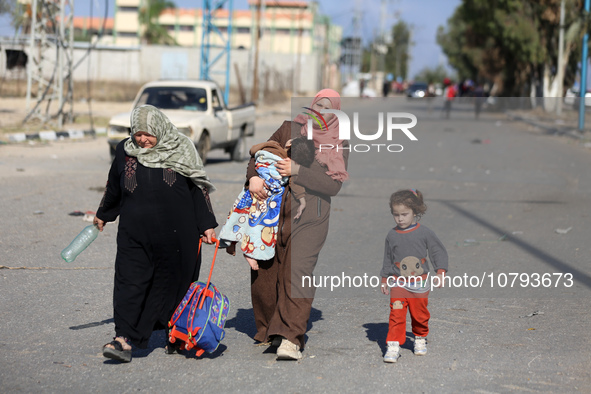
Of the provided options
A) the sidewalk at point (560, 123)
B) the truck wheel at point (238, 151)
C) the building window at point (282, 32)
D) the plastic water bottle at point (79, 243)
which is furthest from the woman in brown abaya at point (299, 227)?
the building window at point (282, 32)

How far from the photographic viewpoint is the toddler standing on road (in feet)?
16.0

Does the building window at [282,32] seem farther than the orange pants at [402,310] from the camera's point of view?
Yes

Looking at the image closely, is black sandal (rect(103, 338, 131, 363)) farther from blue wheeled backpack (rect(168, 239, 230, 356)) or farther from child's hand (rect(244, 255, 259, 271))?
child's hand (rect(244, 255, 259, 271))

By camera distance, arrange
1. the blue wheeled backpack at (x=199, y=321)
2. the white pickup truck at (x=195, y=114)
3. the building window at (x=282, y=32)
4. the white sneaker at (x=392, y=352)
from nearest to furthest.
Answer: the blue wheeled backpack at (x=199, y=321) → the white sneaker at (x=392, y=352) → the white pickup truck at (x=195, y=114) → the building window at (x=282, y=32)

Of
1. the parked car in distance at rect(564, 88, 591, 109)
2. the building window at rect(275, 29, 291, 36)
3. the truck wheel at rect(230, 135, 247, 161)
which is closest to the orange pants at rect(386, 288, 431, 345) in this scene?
the parked car in distance at rect(564, 88, 591, 109)

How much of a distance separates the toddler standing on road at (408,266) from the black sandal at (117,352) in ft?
5.05

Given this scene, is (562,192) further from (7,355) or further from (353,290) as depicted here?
(7,355)

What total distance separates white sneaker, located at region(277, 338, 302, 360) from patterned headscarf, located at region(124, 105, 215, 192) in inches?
44.1

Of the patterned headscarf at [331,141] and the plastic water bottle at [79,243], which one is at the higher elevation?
the patterned headscarf at [331,141]

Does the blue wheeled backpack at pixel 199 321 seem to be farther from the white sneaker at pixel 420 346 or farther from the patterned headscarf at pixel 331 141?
the white sneaker at pixel 420 346

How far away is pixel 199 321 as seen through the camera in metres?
4.76

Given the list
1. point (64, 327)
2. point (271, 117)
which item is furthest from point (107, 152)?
point (271, 117)

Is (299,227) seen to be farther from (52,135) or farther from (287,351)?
(52,135)

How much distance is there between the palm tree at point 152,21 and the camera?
84562mm
